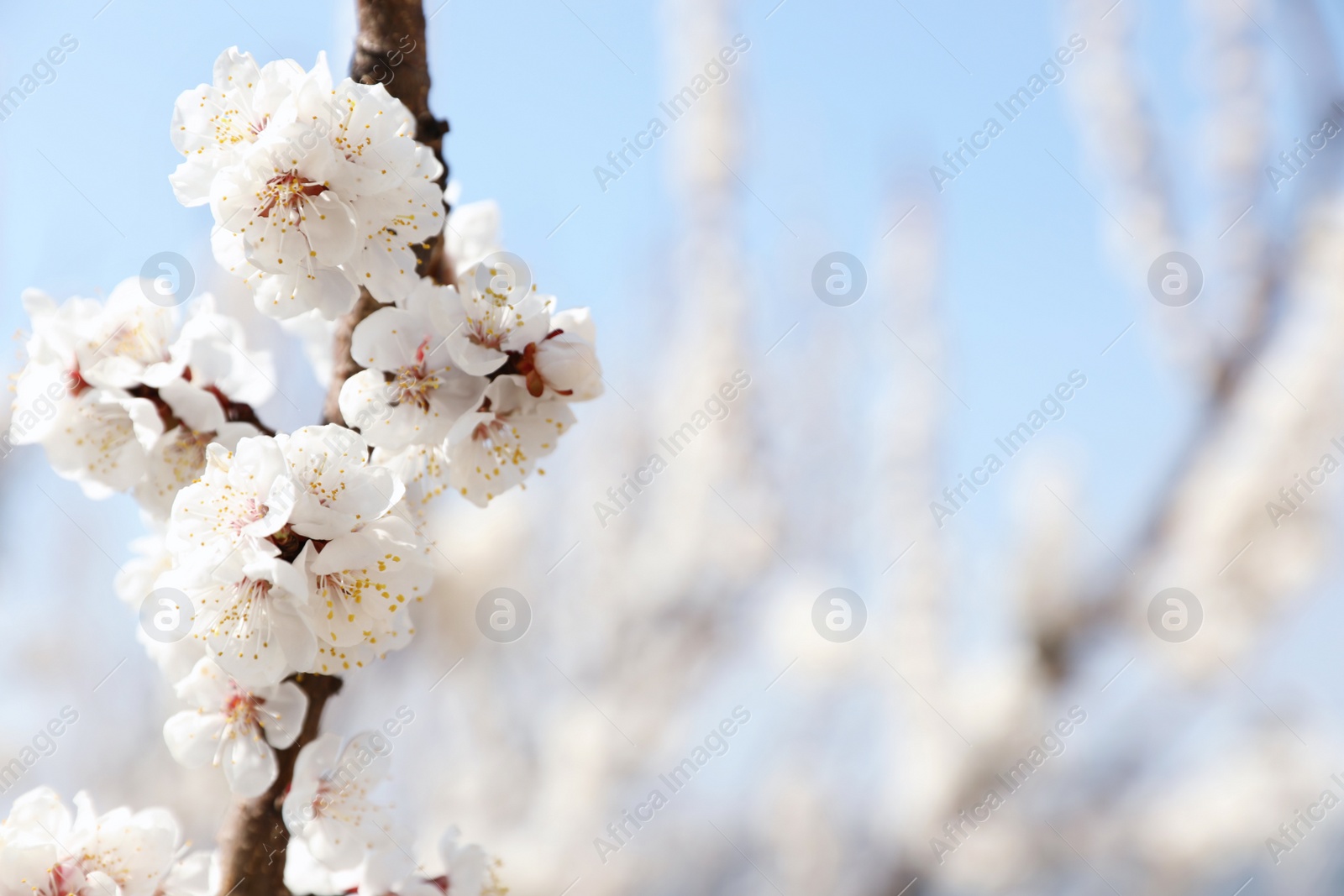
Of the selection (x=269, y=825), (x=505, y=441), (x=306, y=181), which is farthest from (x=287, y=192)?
(x=269, y=825)

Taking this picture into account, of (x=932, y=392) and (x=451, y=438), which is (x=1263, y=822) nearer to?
(x=932, y=392)

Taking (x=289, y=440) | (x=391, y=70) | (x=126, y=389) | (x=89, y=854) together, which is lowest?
(x=89, y=854)

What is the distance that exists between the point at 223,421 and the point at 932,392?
4831 millimetres

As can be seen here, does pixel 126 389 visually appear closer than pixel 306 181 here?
No

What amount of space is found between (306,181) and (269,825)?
0.63m

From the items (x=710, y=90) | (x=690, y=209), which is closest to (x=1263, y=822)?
(x=690, y=209)

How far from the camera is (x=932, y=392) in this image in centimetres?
530

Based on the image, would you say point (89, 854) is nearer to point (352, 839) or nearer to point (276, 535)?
point (352, 839)

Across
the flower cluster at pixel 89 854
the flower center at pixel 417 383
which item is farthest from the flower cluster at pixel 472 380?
the flower cluster at pixel 89 854

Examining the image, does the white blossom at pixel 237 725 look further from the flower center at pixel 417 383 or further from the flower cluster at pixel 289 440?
the flower center at pixel 417 383

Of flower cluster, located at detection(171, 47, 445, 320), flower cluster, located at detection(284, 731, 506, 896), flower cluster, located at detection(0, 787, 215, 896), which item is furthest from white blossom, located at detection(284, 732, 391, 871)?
flower cluster, located at detection(171, 47, 445, 320)

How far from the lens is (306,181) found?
0.79 metres

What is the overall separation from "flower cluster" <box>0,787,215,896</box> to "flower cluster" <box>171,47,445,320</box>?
0.52 meters

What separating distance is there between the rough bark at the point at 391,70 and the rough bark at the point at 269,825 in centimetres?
28
